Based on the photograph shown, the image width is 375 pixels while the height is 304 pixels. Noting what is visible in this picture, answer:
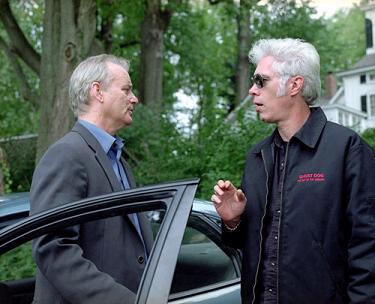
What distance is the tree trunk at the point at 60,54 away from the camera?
35.1ft

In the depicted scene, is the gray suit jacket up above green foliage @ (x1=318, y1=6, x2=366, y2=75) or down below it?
below

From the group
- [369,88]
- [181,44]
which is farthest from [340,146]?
[369,88]

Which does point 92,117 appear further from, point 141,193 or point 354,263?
point 354,263

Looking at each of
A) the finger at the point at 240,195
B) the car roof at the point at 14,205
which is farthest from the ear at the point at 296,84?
the car roof at the point at 14,205

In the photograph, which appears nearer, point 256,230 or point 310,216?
point 310,216

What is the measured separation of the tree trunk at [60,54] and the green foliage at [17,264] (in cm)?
746

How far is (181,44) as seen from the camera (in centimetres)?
2595

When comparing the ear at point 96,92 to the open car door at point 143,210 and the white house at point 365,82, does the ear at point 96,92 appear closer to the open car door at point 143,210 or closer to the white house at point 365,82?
the open car door at point 143,210

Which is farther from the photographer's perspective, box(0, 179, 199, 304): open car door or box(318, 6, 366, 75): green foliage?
box(318, 6, 366, 75): green foliage

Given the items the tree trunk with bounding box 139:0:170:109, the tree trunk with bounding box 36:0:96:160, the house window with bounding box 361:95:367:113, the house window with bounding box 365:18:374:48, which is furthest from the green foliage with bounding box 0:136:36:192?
the house window with bounding box 365:18:374:48

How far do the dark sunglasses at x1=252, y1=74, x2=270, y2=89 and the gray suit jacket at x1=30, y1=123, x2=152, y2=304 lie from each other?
0.68 metres

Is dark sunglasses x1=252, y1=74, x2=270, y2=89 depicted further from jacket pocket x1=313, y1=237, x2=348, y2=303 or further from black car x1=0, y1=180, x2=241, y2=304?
jacket pocket x1=313, y1=237, x2=348, y2=303

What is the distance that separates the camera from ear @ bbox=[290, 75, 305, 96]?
103 inches

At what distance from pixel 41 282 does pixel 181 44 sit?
23.8m
